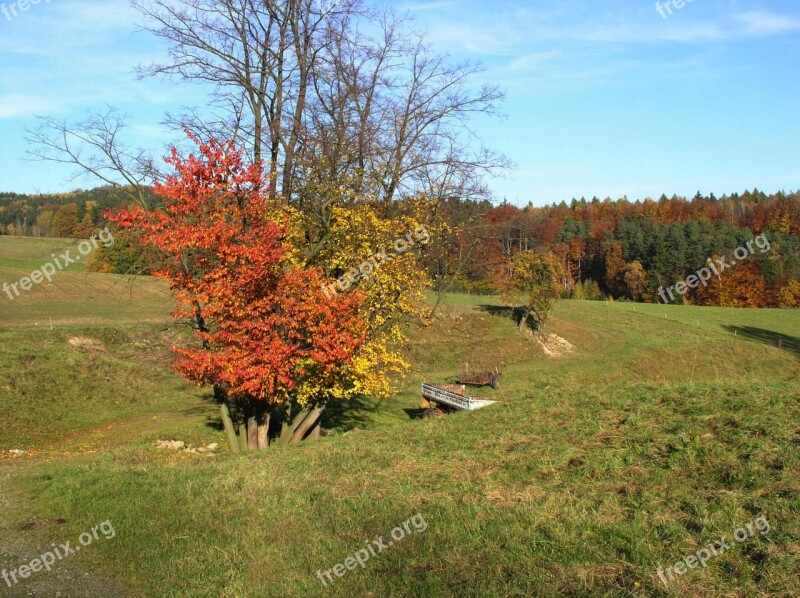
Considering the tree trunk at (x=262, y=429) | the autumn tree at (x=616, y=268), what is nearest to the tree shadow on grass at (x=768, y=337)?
the autumn tree at (x=616, y=268)

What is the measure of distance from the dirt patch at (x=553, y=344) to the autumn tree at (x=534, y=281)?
5.17 ft

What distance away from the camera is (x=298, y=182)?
18.8m

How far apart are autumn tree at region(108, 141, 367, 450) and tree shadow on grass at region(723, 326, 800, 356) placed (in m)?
46.8

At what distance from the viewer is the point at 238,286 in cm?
1420

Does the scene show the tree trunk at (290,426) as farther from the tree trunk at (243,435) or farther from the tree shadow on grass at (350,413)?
the tree shadow on grass at (350,413)

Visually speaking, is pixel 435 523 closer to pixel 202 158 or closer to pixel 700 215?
pixel 202 158

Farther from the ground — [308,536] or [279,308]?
[279,308]

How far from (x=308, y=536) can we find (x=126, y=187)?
1234 cm

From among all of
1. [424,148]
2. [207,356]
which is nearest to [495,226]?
[424,148]

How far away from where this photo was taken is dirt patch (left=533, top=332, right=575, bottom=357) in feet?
160

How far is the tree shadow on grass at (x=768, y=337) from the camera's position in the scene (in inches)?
2063

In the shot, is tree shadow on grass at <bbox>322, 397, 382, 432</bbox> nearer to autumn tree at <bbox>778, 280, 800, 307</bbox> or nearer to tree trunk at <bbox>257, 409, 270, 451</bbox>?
tree trunk at <bbox>257, 409, 270, 451</bbox>

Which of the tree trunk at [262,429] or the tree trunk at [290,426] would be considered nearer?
the tree trunk at [262,429]

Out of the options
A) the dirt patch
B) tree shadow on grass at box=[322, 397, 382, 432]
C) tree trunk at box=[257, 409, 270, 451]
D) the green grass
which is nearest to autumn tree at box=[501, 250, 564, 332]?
the dirt patch
